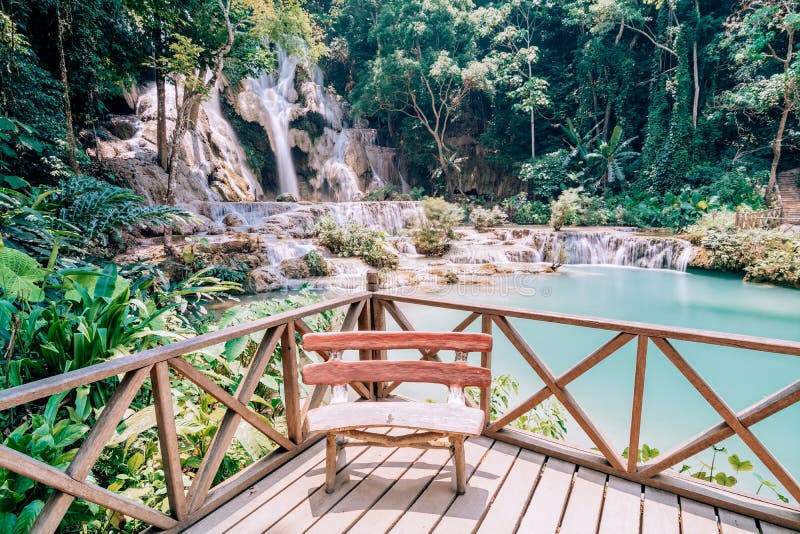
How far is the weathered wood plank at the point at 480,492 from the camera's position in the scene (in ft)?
5.68

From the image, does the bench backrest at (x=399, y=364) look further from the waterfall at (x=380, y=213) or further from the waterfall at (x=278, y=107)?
the waterfall at (x=278, y=107)

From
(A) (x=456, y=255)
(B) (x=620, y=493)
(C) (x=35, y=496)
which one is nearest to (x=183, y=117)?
(A) (x=456, y=255)

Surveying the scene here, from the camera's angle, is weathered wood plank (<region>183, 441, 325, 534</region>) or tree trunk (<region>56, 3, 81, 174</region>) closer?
weathered wood plank (<region>183, 441, 325, 534</region>)

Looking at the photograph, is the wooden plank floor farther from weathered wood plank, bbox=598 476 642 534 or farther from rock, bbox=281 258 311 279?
rock, bbox=281 258 311 279

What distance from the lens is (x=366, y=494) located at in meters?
1.94

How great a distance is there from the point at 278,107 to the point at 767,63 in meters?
21.6

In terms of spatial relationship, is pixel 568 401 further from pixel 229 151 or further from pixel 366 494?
pixel 229 151

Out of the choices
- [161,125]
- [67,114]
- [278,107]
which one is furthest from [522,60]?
[67,114]

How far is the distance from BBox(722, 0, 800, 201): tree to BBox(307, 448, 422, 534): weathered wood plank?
1884 cm

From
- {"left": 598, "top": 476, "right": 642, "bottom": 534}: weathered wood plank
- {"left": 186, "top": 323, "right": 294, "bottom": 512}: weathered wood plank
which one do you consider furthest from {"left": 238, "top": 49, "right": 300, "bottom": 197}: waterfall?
{"left": 598, "top": 476, "right": 642, "bottom": 534}: weathered wood plank

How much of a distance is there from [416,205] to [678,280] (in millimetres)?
10232

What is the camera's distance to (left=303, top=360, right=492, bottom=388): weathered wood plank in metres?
1.92

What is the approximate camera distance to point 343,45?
23266 millimetres

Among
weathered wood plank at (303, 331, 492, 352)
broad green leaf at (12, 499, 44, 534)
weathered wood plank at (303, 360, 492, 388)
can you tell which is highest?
weathered wood plank at (303, 331, 492, 352)
